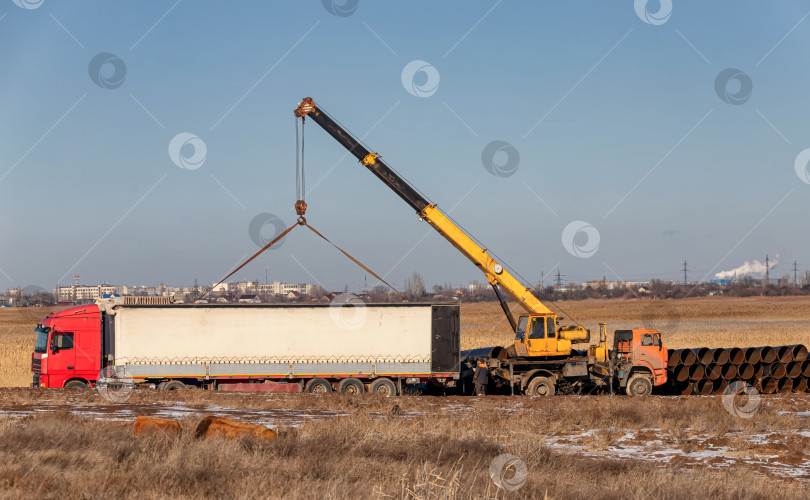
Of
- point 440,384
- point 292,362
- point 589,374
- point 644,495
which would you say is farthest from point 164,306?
point 644,495

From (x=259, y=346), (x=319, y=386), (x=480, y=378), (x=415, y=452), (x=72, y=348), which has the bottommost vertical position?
(x=319, y=386)

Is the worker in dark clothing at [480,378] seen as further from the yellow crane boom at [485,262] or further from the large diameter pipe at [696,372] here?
the large diameter pipe at [696,372]

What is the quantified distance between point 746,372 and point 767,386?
129cm

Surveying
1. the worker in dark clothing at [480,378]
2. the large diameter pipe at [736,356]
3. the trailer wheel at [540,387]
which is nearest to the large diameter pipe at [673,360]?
the large diameter pipe at [736,356]

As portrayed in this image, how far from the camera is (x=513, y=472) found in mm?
12281

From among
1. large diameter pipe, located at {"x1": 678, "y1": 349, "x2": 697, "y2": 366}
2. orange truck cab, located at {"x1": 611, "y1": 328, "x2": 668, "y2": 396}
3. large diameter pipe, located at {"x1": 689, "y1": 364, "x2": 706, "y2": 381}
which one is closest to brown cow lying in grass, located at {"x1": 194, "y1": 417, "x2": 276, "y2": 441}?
orange truck cab, located at {"x1": 611, "y1": 328, "x2": 668, "y2": 396}

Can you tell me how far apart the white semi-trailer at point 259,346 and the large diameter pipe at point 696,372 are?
31.7 ft

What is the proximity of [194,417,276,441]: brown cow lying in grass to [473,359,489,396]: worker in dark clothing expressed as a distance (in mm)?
14469

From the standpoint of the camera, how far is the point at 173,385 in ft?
86.7

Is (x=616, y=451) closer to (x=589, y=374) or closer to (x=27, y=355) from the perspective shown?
(x=589, y=374)

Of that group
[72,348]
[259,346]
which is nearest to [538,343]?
[259,346]

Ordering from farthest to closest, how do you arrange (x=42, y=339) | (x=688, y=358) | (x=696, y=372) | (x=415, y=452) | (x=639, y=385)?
(x=688, y=358) < (x=696, y=372) < (x=639, y=385) < (x=42, y=339) < (x=415, y=452)

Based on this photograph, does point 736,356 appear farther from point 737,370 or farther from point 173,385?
point 173,385

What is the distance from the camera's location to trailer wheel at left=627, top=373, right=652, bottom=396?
28.2 metres
